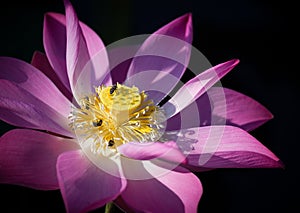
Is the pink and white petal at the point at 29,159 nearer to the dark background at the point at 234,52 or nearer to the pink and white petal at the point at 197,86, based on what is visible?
the pink and white petal at the point at 197,86

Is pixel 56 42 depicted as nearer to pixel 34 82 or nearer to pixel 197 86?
pixel 34 82

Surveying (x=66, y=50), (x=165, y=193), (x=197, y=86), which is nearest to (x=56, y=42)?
(x=66, y=50)

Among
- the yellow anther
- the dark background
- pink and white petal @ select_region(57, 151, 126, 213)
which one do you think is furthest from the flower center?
the dark background

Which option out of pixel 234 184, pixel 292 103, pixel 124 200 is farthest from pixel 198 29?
pixel 124 200

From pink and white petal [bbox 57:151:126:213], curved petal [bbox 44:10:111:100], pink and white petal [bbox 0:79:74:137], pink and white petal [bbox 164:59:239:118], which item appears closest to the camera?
pink and white petal [bbox 57:151:126:213]

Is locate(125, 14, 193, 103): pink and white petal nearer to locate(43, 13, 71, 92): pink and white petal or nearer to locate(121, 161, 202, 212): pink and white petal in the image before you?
locate(43, 13, 71, 92): pink and white petal

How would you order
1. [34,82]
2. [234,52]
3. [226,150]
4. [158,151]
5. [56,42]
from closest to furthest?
[158,151] < [226,150] < [34,82] < [56,42] < [234,52]
